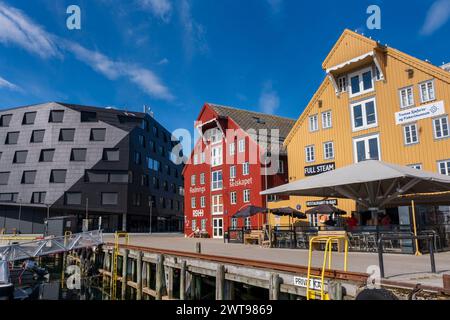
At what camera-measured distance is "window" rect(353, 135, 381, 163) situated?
26.1 m

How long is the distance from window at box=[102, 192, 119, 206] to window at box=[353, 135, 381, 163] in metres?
40.7

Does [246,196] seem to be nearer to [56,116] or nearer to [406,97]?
[406,97]

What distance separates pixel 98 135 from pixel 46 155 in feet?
28.0

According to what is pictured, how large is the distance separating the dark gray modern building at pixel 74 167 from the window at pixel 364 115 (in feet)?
131

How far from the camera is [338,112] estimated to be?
28781 mm

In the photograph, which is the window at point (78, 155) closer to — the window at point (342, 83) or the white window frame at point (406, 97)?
the window at point (342, 83)

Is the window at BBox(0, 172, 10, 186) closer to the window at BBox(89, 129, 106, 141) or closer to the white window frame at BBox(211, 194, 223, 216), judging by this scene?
the window at BBox(89, 129, 106, 141)

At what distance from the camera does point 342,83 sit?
Answer: 28750 millimetres

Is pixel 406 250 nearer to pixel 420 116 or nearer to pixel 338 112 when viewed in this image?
pixel 420 116

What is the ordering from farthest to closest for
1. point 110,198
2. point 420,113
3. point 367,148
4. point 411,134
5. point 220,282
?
point 110,198, point 367,148, point 411,134, point 420,113, point 220,282

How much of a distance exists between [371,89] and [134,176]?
42.7 m

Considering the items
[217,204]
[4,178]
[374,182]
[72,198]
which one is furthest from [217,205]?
[4,178]

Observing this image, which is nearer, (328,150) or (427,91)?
(427,91)
